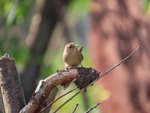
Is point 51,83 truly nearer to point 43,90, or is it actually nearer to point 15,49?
point 43,90

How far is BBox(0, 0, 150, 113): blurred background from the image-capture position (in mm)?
2686

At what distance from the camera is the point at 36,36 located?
10.6 feet

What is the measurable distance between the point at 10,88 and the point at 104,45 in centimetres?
202

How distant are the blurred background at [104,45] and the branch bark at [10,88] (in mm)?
→ 1311

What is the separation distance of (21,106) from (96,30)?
204 centimetres

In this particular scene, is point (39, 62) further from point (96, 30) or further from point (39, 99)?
point (39, 99)

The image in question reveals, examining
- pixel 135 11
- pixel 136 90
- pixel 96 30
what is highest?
pixel 96 30

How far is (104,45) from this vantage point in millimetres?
3055

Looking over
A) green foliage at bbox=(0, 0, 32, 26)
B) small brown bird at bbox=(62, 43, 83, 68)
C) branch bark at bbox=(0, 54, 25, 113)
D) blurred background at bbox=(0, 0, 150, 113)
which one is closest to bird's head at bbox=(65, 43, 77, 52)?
small brown bird at bbox=(62, 43, 83, 68)

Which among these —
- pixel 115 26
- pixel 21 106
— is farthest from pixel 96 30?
pixel 21 106

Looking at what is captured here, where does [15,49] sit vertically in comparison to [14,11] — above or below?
below


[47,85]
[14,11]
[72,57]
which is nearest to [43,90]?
[47,85]

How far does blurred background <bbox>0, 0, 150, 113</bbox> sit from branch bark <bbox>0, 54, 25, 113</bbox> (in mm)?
1311

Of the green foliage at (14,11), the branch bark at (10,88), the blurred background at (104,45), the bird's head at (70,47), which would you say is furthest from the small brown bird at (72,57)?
the green foliage at (14,11)
